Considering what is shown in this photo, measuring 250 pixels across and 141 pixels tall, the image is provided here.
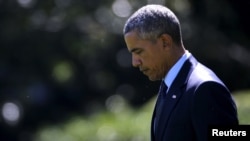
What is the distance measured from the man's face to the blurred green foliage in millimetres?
2986

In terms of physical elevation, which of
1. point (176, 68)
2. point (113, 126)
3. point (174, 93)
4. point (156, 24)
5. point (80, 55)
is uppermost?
point (80, 55)

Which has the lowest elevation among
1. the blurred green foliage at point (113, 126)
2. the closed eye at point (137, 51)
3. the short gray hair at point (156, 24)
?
the closed eye at point (137, 51)

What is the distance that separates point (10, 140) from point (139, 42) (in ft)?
31.3

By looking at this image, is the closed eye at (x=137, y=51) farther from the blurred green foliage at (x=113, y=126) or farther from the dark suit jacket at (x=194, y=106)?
the blurred green foliage at (x=113, y=126)

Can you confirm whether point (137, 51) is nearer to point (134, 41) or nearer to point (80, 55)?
point (134, 41)

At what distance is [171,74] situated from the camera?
13.6 ft

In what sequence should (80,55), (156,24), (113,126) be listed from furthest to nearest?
(80,55) → (113,126) → (156,24)

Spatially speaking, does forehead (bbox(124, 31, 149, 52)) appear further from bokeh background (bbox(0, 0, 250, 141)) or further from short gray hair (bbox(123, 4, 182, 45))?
bokeh background (bbox(0, 0, 250, 141))

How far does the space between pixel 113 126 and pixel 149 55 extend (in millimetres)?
5716

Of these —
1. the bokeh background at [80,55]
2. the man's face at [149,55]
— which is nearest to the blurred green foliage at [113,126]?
the bokeh background at [80,55]

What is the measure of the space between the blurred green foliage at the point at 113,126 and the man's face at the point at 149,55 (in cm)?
299

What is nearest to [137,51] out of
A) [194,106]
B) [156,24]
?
[156,24]

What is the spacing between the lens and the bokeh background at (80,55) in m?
12.3

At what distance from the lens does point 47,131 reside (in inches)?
465
